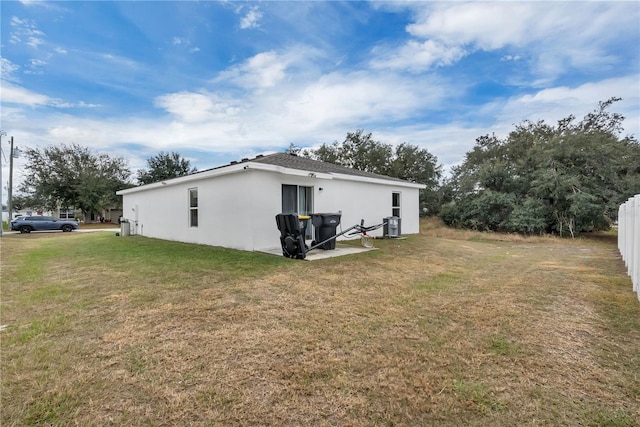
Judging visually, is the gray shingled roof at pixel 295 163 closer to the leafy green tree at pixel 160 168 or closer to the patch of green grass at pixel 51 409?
the patch of green grass at pixel 51 409

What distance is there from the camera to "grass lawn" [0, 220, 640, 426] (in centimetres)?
193

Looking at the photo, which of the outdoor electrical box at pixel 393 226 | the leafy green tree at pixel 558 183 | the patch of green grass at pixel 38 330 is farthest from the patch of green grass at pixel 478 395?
the leafy green tree at pixel 558 183

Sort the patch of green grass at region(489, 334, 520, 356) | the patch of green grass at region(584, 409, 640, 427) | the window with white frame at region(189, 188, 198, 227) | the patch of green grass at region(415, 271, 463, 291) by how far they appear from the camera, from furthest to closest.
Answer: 1. the window with white frame at region(189, 188, 198, 227)
2. the patch of green grass at region(415, 271, 463, 291)
3. the patch of green grass at region(489, 334, 520, 356)
4. the patch of green grass at region(584, 409, 640, 427)

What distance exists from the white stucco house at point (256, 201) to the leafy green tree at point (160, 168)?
71.6 ft

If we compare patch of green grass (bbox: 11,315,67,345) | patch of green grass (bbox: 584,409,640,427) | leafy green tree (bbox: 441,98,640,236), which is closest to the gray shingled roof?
patch of green grass (bbox: 11,315,67,345)

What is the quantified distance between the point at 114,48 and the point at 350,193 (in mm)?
9336

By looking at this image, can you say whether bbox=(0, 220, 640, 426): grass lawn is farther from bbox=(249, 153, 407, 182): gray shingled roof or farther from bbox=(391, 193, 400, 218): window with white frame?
bbox=(391, 193, 400, 218): window with white frame

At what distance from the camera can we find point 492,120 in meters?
18.0

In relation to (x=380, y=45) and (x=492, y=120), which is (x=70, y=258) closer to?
(x=380, y=45)

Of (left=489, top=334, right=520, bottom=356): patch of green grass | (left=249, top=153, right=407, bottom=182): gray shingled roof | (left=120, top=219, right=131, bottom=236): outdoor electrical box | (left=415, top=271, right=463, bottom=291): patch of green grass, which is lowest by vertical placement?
(left=489, top=334, right=520, bottom=356): patch of green grass

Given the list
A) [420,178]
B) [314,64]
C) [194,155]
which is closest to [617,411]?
[314,64]

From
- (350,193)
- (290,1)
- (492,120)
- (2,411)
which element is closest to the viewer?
(2,411)

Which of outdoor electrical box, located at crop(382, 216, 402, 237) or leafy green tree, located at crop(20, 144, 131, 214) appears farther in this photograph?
leafy green tree, located at crop(20, 144, 131, 214)

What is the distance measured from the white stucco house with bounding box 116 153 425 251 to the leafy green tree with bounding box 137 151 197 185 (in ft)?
71.6
